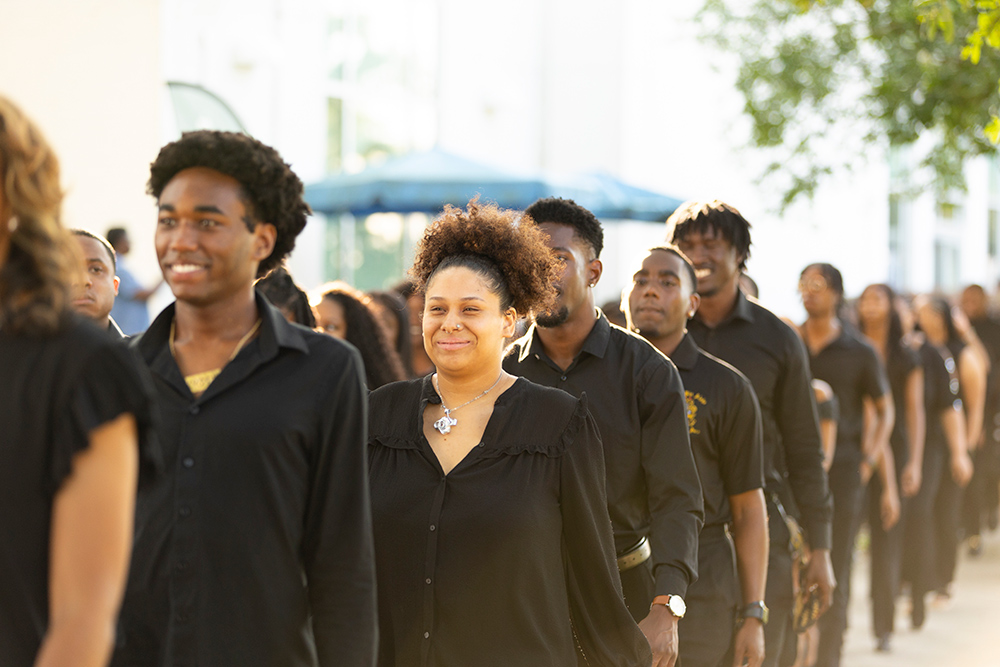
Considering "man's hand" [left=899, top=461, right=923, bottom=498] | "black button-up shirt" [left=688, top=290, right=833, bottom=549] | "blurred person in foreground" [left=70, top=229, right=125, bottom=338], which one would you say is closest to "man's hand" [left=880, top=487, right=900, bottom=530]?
"man's hand" [left=899, top=461, right=923, bottom=498]

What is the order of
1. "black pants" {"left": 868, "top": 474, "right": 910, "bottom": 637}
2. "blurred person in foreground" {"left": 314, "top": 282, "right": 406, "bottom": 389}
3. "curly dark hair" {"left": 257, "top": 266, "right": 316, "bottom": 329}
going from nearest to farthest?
1. "curly dark hair" {"left": 257, "top": 266, "right": 316, "bottom": 329}
2. "blurred person in foreground" {"left": 314, "top": 282, "right": 406, "bottom": 389}
3. "black pants" {"left": 868, "top": 474, "right": 910, "bottom": 637}

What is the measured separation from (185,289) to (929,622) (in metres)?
9.08

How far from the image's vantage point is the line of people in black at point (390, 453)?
2262 millimetres

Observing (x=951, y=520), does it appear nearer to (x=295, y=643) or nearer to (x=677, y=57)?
(x=295, y=643)

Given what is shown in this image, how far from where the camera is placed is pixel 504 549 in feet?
11.8

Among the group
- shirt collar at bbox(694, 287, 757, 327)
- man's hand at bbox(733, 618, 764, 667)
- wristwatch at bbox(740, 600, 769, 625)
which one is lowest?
man's hand at bbox(733, 618, 764, 667)

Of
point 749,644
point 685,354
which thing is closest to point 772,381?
point 685,354

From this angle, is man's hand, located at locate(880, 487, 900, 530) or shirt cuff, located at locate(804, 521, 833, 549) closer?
shirt cuff, located at locate(804, 521, 833, 549)

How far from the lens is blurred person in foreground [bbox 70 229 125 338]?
4262mm

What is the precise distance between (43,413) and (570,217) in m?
2.81

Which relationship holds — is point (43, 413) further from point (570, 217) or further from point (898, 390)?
point (898, 390)

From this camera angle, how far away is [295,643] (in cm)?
279

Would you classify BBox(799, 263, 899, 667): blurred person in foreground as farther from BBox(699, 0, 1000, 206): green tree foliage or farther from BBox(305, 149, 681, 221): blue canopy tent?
BBox(305, 149, 681, 221): blue canopy tent

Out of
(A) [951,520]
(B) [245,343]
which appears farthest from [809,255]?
(B) [245,343]
